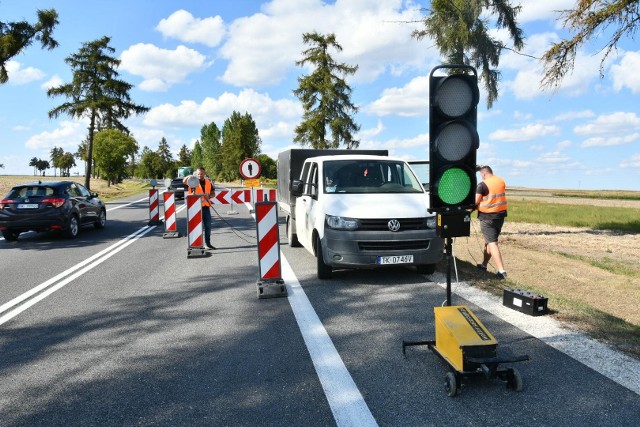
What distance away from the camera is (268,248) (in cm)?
678

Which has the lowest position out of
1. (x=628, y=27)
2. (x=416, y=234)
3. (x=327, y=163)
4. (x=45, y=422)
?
(x=45, y=422)

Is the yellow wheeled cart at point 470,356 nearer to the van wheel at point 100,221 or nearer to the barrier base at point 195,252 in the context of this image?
the barrier base at point 195,252

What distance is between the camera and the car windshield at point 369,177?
8.05 metres

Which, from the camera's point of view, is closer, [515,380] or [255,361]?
[515,380]

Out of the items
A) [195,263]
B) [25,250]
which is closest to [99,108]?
[25,250]

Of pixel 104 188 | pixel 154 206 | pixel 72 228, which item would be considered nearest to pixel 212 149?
pixel 104 188

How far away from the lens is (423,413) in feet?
10.5

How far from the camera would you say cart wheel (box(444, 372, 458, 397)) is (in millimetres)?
3416

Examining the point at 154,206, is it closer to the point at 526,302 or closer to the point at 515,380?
the point at 526,302

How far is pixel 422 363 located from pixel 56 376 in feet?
9.86

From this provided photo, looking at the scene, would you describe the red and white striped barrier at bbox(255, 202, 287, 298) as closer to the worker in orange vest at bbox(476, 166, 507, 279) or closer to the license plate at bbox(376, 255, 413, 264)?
the license plate at bbox(376, 255, 413, 264)

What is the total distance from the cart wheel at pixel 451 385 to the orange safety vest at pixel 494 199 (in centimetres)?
484

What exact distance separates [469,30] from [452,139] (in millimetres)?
16134

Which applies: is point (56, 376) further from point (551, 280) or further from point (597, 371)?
point (551, 280)
